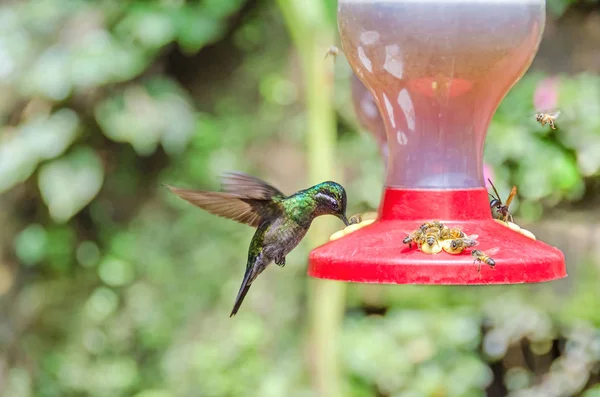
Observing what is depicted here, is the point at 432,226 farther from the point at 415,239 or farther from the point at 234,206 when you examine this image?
the point at 234,206

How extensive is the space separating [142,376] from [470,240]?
3.32 meters

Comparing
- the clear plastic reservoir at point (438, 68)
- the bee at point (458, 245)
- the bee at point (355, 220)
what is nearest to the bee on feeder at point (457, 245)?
the bee at point (458, 245)

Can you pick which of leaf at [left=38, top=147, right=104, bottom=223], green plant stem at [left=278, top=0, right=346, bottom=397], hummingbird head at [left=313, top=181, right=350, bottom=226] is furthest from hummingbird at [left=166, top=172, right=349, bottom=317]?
leaf at [left=38, top=147, right=104, bottom=223]

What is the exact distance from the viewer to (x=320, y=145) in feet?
14.0

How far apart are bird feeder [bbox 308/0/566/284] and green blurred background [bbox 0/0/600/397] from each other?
1.79m

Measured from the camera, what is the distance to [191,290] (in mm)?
4969

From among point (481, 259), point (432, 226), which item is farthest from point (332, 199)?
point (481, 259)

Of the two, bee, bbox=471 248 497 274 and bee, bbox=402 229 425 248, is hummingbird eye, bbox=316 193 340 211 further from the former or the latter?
bee, bbox=471 248 497 274

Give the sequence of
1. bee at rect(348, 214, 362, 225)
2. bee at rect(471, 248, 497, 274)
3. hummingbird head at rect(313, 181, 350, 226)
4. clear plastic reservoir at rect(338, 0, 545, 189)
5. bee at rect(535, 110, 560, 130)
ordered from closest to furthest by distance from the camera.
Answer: bee at rect(471, 248, 497, 274) < clear plastic reservoir at rect(338, 0, 545, 189) < hummingbird head at rect(313, 181, 350, 226) < bee at rect(348, 214, 362, 225) < bee at rect(535, 110, 560, 130)

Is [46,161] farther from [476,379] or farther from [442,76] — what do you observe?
[442,76]

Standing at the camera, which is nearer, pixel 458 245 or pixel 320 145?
pixel 458 245

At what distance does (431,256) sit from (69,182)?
3.16 meters

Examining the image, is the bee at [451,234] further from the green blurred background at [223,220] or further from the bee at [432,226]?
the green blurred background at [223,220]

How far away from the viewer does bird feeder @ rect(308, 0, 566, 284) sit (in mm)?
2033
